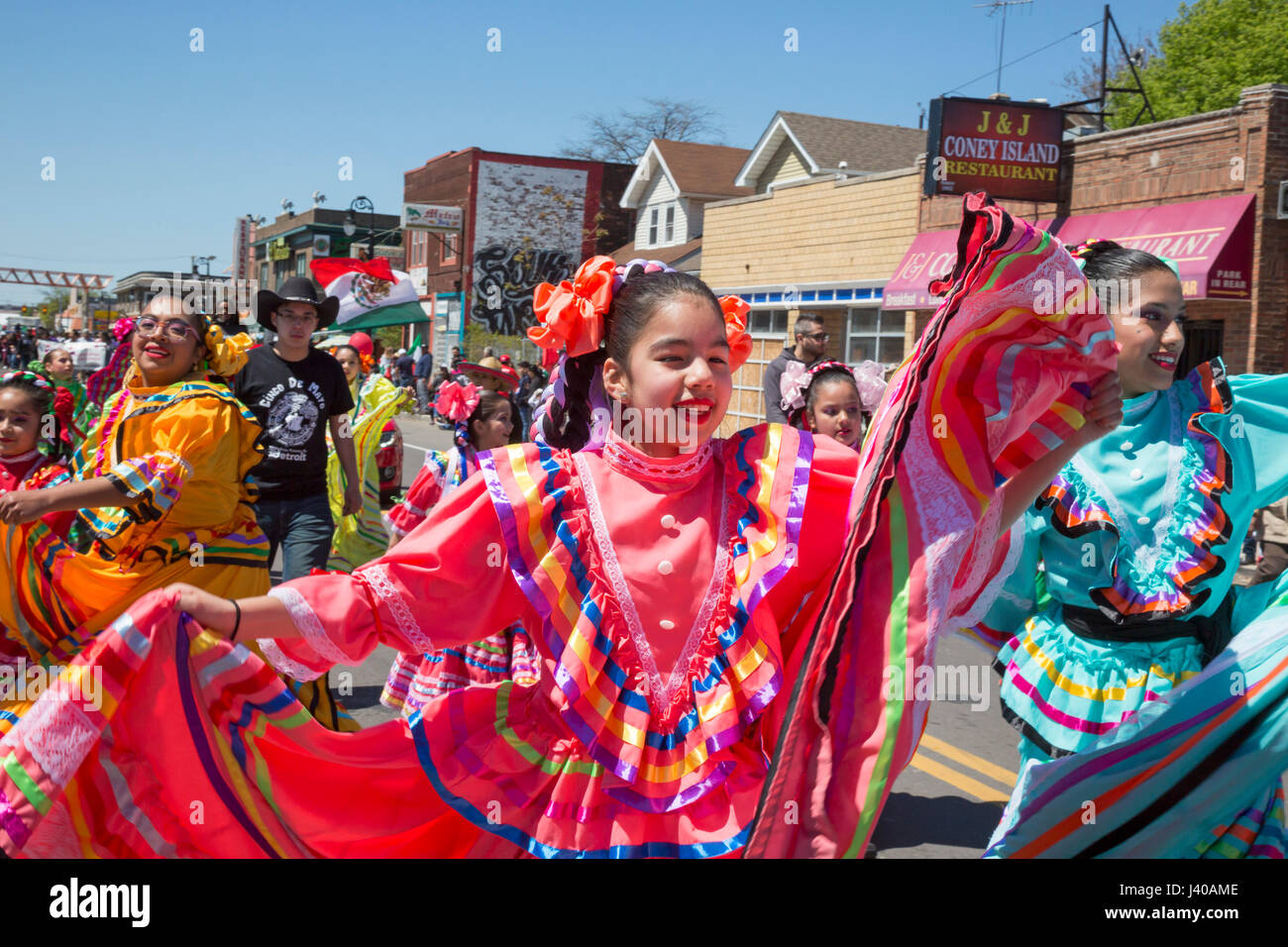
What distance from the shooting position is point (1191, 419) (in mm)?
3080

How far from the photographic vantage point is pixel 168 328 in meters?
4.61

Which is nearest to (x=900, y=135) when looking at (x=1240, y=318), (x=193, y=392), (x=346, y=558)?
(x=1240, y=318)

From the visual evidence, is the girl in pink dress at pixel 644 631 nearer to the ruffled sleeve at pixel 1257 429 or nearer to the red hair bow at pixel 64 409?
the ruffled sleeve at pixel 1257 429

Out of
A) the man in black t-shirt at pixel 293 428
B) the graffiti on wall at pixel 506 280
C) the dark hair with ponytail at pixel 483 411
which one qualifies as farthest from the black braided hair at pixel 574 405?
the graffiti on wall at pixel 506 280

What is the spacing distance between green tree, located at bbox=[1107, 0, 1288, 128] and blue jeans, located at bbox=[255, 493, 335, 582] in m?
26.6

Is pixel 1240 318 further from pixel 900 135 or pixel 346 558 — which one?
pixel 900 135

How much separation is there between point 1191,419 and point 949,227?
17.6 meters

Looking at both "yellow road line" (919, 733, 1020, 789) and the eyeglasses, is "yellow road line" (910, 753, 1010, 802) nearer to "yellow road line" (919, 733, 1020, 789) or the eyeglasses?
"yellow road line" (919, 733, 1020, 789)

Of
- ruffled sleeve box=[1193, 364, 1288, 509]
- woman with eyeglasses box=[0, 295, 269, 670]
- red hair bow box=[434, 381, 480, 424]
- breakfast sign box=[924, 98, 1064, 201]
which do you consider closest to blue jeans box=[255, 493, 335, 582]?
red hair bow box=[434, 381, 480, 424]

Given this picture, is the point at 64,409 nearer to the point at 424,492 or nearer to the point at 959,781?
the point at 424,492

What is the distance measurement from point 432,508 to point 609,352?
1739mm

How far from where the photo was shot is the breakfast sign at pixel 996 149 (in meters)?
17.0

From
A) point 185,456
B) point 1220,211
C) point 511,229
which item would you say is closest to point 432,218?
point 511,229

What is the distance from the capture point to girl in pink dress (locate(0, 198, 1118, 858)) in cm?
219
